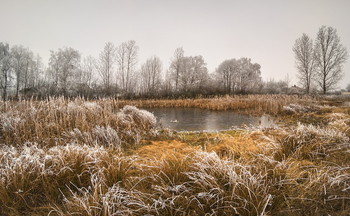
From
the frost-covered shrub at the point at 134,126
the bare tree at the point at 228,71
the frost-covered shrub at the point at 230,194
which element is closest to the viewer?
the frost-covered shrub at the point at 230,194

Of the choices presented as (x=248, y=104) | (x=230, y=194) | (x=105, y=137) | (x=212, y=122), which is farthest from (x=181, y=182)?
(x=248, y=104)

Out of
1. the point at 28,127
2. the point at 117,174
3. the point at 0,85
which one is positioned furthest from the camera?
the point at 0,85

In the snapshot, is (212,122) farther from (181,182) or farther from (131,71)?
(131,71)

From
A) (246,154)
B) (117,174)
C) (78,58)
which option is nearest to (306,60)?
(246,154)

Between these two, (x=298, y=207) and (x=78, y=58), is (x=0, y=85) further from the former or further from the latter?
(x=298, y=207)

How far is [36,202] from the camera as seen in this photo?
Result: 170 centimetres

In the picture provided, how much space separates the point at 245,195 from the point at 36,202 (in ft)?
6.86

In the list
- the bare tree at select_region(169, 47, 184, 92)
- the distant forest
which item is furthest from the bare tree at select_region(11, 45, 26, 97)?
the bare tree at select_region(169, 47, 184, 92)

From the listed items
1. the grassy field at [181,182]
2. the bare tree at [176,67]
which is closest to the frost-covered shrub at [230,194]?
the grassy field at [181,182]

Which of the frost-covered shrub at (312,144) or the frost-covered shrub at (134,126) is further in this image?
the frost-covered shrub at (134,126)

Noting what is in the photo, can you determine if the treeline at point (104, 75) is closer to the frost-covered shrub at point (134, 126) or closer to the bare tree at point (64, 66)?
the bare tree at point (64, 66)

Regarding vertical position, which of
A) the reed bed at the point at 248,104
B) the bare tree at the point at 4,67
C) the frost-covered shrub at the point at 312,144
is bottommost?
the frost-covered shrub at the point at 312,144

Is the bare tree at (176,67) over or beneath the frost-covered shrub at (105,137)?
over

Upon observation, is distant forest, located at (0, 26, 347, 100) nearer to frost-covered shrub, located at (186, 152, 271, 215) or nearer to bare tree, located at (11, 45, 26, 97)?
bare tree, located at (11, 45, 26, 97)
